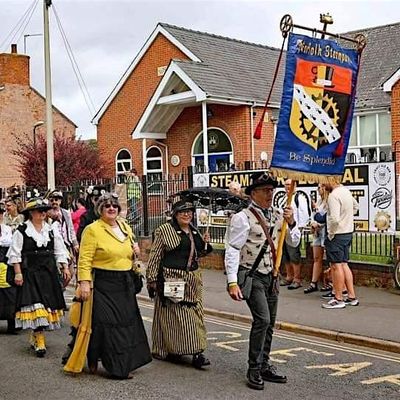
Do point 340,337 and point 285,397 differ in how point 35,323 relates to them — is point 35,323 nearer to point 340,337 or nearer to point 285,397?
point 285,397

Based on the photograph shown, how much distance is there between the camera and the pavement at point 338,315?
8.72 meters

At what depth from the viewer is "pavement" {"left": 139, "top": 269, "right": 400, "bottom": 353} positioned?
28.6 feet

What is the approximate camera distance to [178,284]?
7.26m

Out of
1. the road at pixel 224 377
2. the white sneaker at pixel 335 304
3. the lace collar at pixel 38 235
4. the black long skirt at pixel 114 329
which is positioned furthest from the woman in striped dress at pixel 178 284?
the white sneaker at pixel 335 304

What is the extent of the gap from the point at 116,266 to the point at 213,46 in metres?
21.2

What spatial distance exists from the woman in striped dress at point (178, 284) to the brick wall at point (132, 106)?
63.4 feet

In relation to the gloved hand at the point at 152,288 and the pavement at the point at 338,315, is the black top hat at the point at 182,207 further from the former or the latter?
the pavement at the point at 338,315

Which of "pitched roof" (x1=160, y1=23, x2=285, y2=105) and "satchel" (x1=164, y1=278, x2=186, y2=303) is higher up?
"pitched roof" (x1=160, y1=23, x2=285, y2=105)

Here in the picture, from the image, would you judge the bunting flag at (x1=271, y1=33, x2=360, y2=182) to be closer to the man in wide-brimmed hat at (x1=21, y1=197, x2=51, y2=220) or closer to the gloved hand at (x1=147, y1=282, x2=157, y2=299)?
the gloved hand at (x1=147, y1=282, x2=157, y2=299)

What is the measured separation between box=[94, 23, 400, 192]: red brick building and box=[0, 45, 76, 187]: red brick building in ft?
45.2

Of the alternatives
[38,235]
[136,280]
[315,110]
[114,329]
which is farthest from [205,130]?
[114,329]

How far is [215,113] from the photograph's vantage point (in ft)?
79.8

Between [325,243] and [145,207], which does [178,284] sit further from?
[145,207]

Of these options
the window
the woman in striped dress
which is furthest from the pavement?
the window
